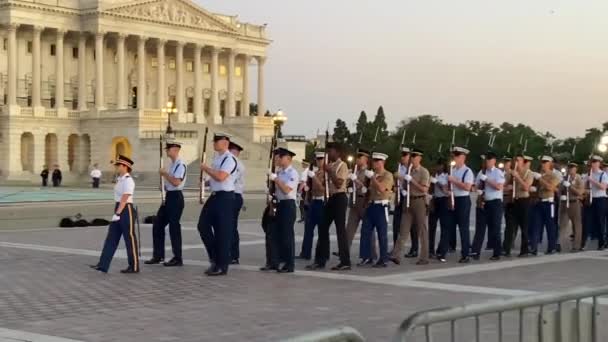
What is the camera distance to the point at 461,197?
1759cm

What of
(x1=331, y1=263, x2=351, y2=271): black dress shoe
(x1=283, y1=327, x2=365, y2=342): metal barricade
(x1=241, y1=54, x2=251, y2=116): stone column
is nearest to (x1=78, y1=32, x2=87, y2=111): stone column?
(x1=241, y1=54, x2=251, y2=116): stone column

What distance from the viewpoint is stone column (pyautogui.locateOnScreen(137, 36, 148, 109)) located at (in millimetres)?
90375

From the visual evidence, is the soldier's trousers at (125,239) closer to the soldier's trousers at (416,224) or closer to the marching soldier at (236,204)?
the marching soldier at (236,204)

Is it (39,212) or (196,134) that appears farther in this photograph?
(196,134)

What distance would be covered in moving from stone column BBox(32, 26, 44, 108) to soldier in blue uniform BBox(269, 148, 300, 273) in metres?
72.1

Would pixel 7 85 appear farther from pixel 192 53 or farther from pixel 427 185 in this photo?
pixel 427 185

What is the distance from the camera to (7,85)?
83562mm

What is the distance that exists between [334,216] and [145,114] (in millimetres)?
67594

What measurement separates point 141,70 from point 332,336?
87.5 m

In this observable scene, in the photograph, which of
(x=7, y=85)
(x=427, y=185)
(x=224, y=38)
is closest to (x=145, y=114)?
(x=7, y=85)

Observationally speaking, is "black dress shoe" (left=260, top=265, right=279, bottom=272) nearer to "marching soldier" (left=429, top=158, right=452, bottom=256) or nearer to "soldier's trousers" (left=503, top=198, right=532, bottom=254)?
"marching soldier" (left=429, top=158, right=452, bottom=256)

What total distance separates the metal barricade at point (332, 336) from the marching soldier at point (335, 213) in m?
10.5

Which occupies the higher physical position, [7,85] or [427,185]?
[7,85]

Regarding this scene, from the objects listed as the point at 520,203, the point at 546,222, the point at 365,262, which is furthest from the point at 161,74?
the point at 365,262
